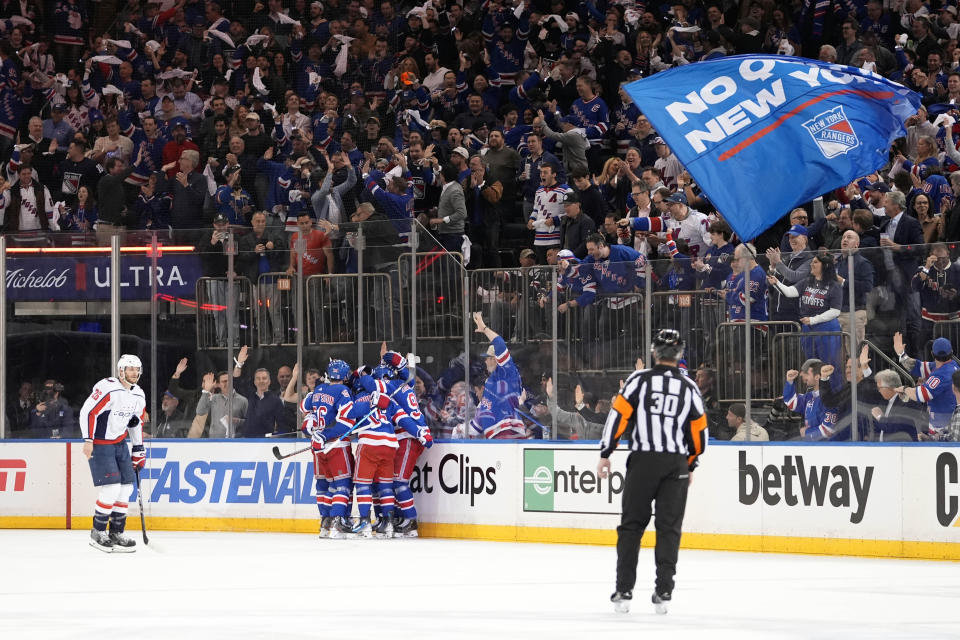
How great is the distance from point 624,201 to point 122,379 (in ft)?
18.8

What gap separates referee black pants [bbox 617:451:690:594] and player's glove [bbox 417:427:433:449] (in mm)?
5825

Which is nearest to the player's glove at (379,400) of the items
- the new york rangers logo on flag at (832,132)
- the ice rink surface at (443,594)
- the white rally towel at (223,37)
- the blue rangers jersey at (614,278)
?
the ice rink surface at (443,594)

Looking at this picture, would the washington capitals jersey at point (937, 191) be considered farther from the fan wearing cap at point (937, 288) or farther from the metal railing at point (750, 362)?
the metal railing at point (750, 362)

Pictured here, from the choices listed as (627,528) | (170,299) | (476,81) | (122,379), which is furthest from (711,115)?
(476,81)

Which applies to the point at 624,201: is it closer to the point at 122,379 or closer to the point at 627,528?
the point at 122,379

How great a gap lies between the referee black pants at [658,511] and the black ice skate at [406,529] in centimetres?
606

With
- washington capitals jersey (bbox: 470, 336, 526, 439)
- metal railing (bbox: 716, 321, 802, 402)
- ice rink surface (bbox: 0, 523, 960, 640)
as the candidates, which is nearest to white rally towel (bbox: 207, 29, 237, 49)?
washington capitals jersey (bbox: 470, 336, 526, 439)

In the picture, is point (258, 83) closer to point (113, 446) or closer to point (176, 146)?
point (176, 146)

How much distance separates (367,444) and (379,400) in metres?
0.44

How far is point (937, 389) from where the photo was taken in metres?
11.4

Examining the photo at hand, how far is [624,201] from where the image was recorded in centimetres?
1580

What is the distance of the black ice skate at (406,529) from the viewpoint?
14.3m

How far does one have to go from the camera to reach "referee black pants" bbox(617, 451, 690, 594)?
8.42 metres

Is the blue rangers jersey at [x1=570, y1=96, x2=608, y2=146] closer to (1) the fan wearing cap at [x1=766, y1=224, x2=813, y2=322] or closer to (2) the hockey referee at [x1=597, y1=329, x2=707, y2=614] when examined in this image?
(1) the fan wearing cap at [x1=766, y1=224, x2=813, y2=322]
